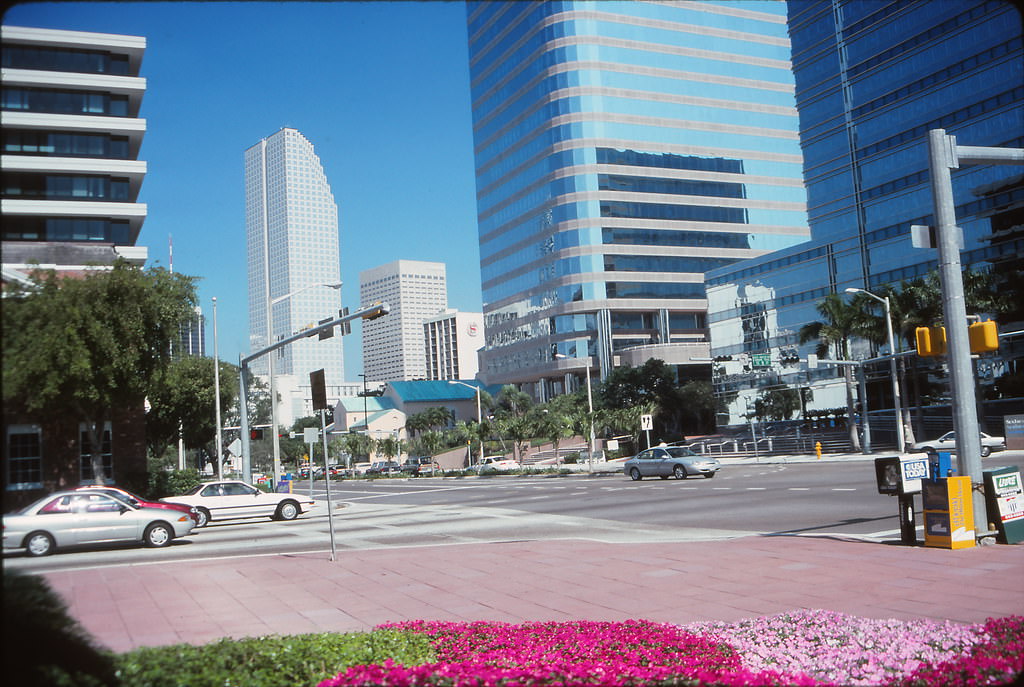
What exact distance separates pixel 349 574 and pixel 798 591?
688cm

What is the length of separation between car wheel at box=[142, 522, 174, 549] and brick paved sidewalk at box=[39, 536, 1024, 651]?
2378 mm

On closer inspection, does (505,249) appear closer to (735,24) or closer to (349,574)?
(735,24)

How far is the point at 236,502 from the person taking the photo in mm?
25688

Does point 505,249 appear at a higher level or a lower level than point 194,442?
higher

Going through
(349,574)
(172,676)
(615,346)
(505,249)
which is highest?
(505,249)

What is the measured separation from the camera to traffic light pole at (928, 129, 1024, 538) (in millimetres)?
13031

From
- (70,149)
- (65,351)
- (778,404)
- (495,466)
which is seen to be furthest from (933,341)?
(495,466)

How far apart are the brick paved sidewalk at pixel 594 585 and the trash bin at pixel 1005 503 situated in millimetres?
765

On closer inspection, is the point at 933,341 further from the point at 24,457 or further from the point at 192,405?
the point at 192,405

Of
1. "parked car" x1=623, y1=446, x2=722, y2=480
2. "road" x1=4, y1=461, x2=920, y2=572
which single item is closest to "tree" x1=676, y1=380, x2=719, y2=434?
"parked car" x1=623, y1=446, x2=722, y2=480

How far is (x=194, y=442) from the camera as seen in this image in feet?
176

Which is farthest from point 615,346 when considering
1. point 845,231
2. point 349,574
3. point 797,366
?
point 349,574

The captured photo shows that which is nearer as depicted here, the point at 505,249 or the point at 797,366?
the point at 797,366

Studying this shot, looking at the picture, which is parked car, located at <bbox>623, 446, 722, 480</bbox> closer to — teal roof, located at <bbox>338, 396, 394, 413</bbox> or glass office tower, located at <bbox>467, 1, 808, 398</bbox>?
glass office tower, located at <bbox>467, 1, 808, 398</bbox>
